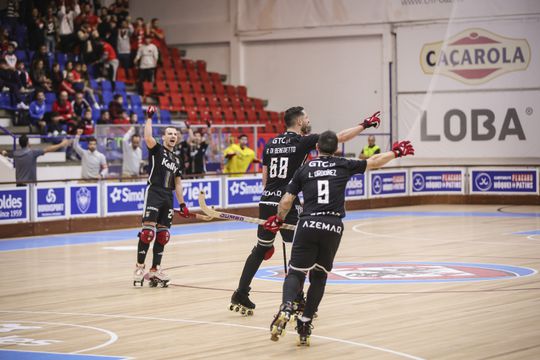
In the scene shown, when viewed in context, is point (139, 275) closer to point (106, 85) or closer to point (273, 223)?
point (273, 223)

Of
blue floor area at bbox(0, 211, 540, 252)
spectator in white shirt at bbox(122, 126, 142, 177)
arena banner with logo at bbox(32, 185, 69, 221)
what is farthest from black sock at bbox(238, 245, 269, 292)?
spectator in white shirt at bbox(122, 126, 142, 177)

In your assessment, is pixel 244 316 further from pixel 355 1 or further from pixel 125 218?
pixel 355 1

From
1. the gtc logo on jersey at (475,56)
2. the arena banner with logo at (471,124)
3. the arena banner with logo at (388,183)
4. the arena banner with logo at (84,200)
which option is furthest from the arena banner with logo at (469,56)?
the arena banner with logo at (84,200)

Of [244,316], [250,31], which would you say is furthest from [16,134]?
[244,316]

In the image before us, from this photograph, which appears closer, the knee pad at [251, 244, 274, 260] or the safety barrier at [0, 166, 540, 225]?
the knee pad at [251, 244, 274, 260]

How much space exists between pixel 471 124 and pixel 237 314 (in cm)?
2498

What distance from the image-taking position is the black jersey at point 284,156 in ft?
38.2

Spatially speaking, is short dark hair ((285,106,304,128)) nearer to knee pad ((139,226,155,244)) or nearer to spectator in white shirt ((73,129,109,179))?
knee pad ((139,226,155,244))

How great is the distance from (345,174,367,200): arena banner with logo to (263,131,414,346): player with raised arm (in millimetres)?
20012

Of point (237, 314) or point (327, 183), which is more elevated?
point (327, 183)

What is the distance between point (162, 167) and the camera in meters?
14.7

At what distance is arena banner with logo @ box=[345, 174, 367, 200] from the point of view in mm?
30422

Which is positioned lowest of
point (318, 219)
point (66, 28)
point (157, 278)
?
→ point (157, 278)

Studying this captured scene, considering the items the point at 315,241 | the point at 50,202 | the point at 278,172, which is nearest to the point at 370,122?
the point at 278,172
